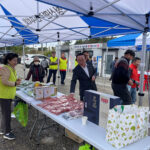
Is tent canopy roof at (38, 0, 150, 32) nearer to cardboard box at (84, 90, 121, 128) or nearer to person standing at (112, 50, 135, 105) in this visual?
person standing at (112, 50, 135, 105)

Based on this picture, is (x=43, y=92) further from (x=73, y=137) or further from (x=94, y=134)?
(x=94, y=134)

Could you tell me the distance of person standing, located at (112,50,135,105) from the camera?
281 cm

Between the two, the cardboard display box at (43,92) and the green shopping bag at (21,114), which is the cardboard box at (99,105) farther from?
the green shopping bag at (21,114)

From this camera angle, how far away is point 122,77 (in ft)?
9.33

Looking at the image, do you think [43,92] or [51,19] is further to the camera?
[51,19]

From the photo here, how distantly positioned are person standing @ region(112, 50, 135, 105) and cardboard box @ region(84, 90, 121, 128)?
50.3 inches

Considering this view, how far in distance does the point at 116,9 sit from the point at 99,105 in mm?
1555

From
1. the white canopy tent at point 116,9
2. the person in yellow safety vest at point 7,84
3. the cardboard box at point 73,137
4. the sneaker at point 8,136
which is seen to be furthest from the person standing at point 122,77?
the sneaker at point 8,136

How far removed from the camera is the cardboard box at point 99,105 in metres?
1.53

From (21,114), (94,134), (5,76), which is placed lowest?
(21,114)

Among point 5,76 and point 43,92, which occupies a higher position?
point 5,76

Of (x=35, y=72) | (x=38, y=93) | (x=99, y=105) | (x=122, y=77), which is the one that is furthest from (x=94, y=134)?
(x=35, y=72)

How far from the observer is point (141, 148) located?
4.42 feet

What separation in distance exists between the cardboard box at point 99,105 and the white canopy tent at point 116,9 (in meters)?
1.22
